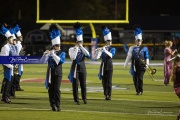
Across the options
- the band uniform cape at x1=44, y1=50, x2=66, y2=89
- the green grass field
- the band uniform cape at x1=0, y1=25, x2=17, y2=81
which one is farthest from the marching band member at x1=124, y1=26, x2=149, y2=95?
the band uniform cape at x1=44, y1=50, x2=66, y2=89

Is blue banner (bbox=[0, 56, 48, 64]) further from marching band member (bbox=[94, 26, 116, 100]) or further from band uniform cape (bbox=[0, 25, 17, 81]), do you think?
marching band member (bbox=[94, 26, 116, 100])

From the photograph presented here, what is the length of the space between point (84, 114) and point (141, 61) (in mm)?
5652

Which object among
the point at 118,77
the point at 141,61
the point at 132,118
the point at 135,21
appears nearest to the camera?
the point at 132,118

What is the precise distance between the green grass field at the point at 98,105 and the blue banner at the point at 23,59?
→ 1.11m

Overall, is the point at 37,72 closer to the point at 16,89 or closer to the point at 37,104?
the point at 16,89

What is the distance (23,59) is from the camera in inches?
654

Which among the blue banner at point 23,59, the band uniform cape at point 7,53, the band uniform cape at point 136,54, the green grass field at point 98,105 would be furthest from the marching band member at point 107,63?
the blue banner at point 23,59

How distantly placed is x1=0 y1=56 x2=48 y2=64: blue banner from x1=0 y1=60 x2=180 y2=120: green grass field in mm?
1106

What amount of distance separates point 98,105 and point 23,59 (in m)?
2.31

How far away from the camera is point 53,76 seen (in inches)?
626

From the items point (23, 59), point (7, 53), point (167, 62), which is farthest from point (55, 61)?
point (167, 62)

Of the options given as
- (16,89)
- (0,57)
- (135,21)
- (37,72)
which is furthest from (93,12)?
(0,57)

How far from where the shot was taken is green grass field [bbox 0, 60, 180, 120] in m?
15.3

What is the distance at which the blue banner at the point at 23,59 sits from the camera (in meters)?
15.9
